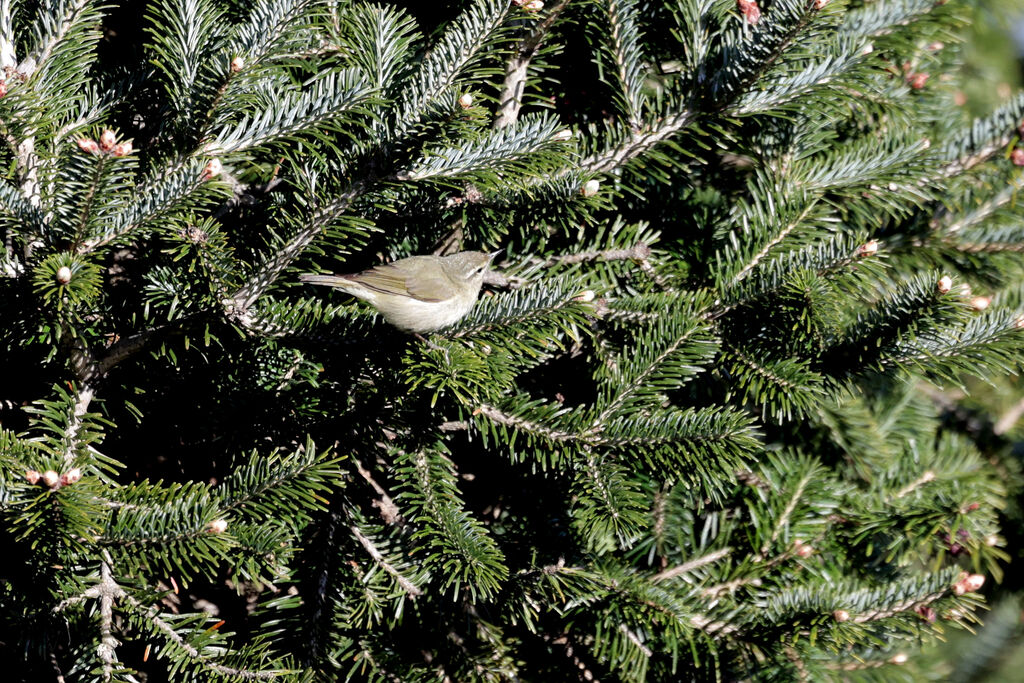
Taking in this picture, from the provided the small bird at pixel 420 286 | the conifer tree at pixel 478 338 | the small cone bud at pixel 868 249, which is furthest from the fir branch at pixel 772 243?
the small bird at pixel 420 286

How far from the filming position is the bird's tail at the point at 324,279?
1888mm

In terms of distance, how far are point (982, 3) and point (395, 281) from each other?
225 centimetres

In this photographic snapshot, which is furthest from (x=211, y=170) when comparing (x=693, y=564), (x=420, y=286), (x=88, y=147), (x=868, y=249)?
(x=693, y=564)

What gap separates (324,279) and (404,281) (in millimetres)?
328

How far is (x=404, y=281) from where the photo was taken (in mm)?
2262

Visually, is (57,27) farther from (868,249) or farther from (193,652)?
(868,249)

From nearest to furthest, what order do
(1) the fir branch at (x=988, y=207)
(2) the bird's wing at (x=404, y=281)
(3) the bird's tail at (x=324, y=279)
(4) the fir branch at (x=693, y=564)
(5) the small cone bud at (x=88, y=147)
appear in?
(5) the small cone bud at (x=88, y=147) < (3) the bird's tail at (x=324, y=279) < (2) the bird's wing at (x=404, y=281) < (4) the fir branch at (x=693, y=564) < (1) the fir branch at (x=988, y=207)

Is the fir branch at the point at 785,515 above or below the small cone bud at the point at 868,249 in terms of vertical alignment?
below

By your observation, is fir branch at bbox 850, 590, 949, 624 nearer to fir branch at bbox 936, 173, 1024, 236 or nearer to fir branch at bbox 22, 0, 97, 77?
fir branch at bbox 936, 173, 1024, 236

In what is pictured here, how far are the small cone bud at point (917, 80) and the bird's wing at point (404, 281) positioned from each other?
158 cm

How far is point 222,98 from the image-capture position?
159 centimetres

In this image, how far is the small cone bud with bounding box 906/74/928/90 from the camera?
103 inches

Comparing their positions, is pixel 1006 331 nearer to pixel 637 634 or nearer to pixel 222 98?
pixel 637 634

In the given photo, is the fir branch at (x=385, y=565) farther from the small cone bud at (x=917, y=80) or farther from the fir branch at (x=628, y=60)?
the small cone bud at (x=917, y=80)
